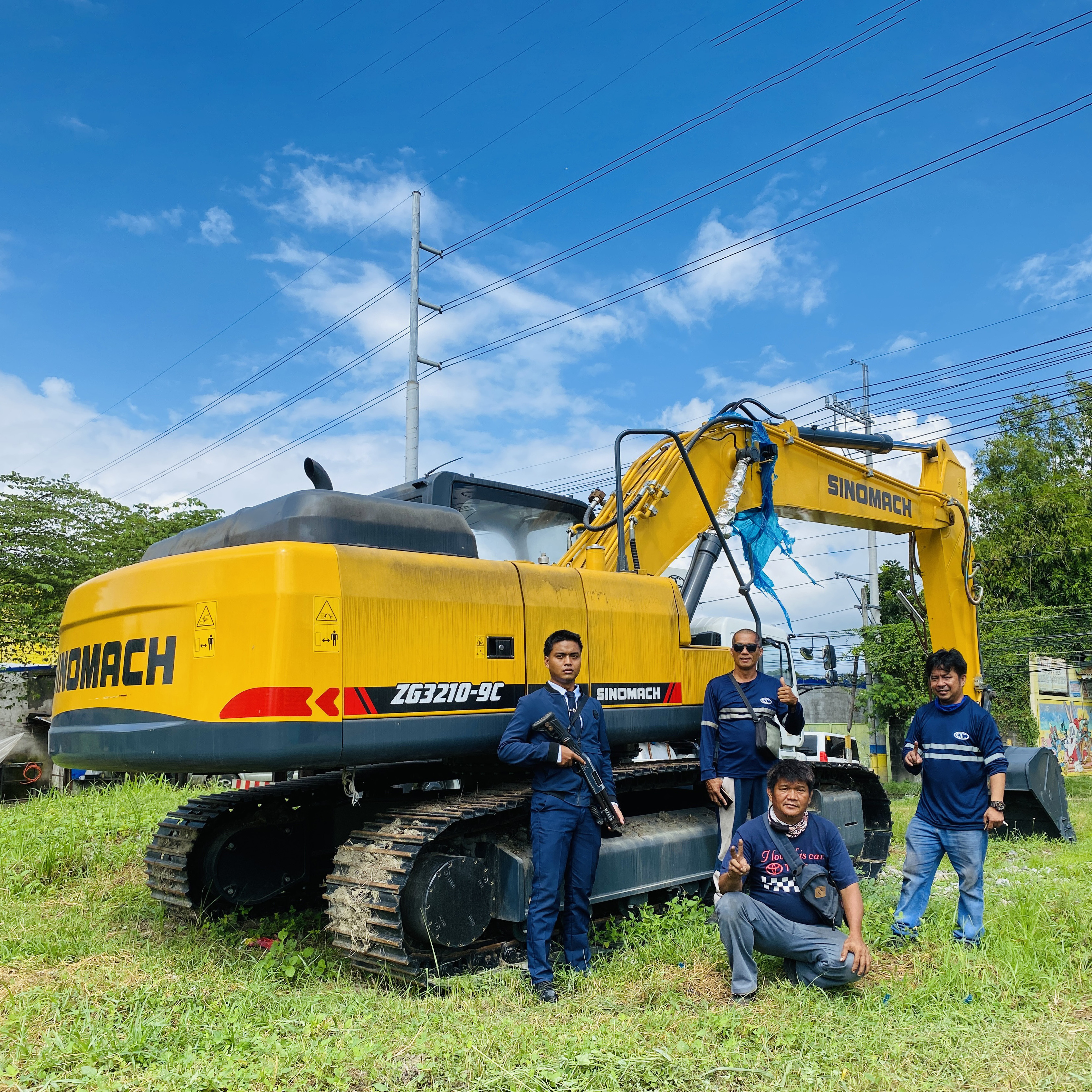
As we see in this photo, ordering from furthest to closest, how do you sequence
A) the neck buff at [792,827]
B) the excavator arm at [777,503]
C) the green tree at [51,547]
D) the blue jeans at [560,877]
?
the green tree at [51,547] → the excavator arm at [777,503] → the blue jeans at [560,877] → the neck buff at [792,827]

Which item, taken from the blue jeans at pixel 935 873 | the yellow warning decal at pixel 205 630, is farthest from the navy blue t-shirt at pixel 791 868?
the yellow warning decal at pixel 205 630

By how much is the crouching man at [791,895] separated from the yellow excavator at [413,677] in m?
1.11

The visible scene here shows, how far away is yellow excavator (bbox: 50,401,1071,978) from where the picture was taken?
14.6 ft

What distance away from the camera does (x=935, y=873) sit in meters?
5.39

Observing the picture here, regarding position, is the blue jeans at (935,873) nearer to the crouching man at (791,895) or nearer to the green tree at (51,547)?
the crouching man at (791,895)

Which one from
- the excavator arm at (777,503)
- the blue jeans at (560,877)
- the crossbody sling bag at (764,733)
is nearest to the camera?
the blue jeans at (560,877)

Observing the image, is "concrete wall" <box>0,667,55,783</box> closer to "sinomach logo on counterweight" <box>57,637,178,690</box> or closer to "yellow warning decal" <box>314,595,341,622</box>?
"sinomach logo on counterweight" <box>57,637,178,690</box>

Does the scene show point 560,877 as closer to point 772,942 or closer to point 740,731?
point 772,942

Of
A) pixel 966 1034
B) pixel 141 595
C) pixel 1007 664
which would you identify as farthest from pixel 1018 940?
pixel 1007 664

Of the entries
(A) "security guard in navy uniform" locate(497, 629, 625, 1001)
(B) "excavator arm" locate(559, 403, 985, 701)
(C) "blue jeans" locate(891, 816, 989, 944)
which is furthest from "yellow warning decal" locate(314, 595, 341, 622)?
(C) "blue jeans" locate(891, 816, 989, 944)

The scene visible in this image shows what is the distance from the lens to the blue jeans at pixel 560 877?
15.3 ft

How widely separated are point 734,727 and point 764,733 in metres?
0.18

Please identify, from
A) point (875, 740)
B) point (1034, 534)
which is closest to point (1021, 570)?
point (1034, 534)

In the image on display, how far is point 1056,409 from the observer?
1417 inches
